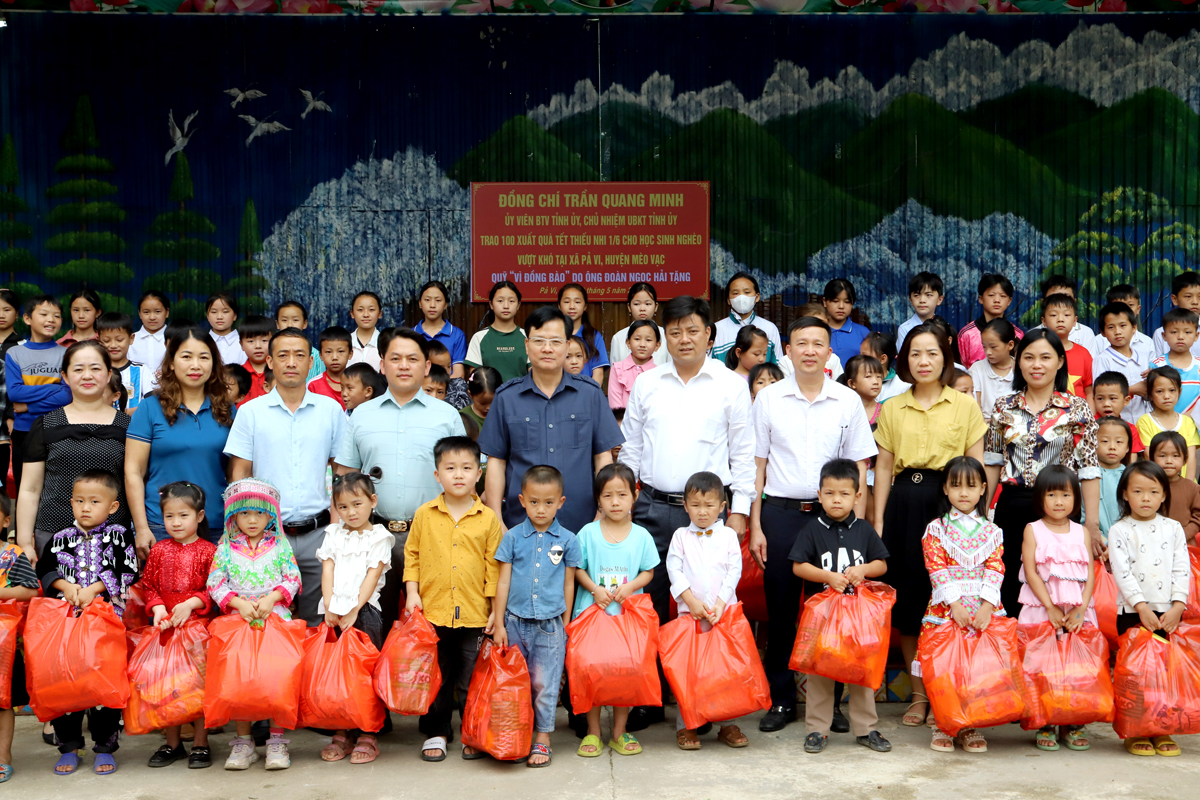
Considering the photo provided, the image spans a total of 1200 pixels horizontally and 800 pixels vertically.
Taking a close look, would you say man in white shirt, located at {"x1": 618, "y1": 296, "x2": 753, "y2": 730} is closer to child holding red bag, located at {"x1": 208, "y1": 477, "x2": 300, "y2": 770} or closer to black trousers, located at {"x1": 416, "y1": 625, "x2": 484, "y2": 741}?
black trousers, located at {"x1": 416, "y1": 625, "x2": 484, "y2": 741}

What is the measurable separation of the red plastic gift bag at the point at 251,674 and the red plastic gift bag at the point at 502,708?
0.64 m

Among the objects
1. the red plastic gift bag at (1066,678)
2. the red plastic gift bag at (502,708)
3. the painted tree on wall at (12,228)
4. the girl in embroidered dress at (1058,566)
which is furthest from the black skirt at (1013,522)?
the painted tree on wall at (12,228)

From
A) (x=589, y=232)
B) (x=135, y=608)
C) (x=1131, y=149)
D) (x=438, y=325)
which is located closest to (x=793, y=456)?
(x=135, y=608)

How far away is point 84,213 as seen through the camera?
834cm

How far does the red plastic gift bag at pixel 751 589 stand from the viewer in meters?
4.53

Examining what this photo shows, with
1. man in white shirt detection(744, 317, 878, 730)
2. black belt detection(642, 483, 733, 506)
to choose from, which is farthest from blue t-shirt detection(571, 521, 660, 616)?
man in white shirt detection(744, 317, 878, 730)

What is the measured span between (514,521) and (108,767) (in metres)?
1.69

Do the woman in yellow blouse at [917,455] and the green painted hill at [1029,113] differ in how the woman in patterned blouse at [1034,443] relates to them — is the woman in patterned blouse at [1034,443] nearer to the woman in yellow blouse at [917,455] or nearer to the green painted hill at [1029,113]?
the woman in yellow blouse at [917,455]

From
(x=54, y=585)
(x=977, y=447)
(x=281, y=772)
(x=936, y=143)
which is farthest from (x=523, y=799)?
(x=936, y=143)

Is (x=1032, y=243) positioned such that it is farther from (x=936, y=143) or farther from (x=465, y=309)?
(x=465, y=309)

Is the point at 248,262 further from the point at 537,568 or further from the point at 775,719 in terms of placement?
the point at 775,719

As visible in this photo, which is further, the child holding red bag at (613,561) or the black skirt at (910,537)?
the black skirt at (910,537)

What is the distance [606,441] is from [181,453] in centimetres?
164

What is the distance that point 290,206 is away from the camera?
8414 mm
